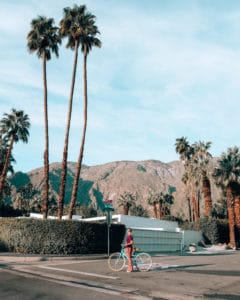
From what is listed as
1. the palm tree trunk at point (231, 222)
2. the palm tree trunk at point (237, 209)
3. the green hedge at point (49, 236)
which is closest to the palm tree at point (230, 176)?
the palm tree trunk at point (231, 222)

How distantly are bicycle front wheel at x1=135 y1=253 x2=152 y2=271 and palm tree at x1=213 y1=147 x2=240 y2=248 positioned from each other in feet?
113

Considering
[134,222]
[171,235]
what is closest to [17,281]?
[171,235]

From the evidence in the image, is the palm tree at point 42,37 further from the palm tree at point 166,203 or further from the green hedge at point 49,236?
the palm tree at point 166,203

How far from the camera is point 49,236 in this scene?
23.7 meters

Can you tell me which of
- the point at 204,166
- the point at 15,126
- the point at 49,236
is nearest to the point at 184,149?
the point at 204,166

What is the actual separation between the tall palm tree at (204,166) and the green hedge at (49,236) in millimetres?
31101

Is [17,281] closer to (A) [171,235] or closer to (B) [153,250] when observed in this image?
(B) [153,250]

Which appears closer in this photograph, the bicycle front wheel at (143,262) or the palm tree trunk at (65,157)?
the bicycle front wheel at (143,262)

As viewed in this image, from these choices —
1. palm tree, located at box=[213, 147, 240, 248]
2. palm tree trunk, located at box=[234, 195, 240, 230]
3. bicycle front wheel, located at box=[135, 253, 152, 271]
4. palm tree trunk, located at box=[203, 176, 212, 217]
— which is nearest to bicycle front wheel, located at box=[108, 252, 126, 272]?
bicycle front wheel, located at box=[135, 253, 152, 271]

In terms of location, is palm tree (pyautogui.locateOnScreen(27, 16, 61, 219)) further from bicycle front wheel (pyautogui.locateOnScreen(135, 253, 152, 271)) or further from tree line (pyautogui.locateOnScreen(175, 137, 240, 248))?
tree line (pyautogui.locateOnScreen(175, 137, 240, 248))

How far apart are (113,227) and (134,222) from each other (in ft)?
58.4

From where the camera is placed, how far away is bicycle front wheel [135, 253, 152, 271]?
15.9 meters

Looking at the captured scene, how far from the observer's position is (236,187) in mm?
49438

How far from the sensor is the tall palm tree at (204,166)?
53219mm
